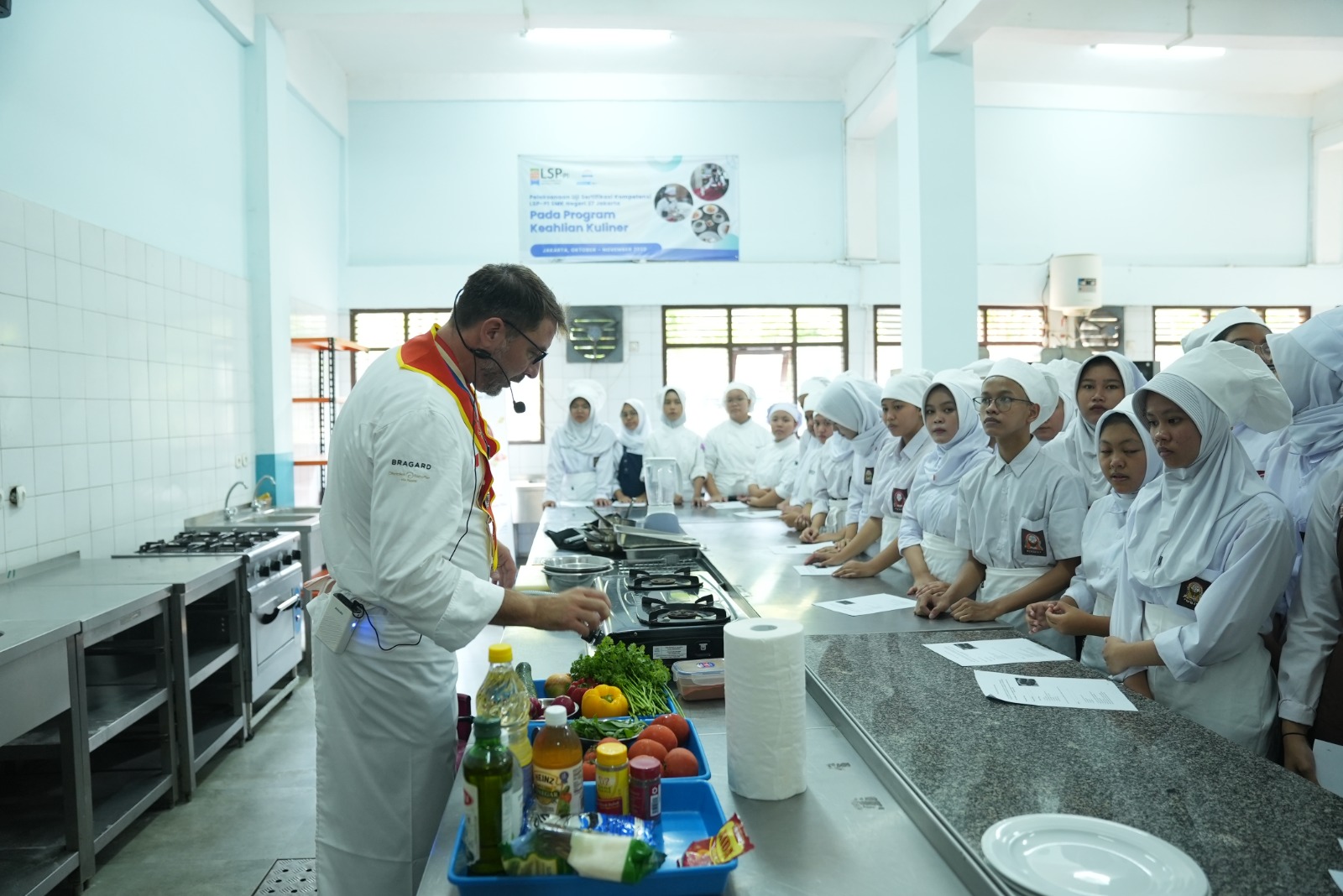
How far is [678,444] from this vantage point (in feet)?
20.9

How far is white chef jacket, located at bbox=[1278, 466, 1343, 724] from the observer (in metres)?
1.85

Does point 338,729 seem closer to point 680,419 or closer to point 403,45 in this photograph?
point 680,419

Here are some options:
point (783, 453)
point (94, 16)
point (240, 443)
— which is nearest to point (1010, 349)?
point (783, 453)

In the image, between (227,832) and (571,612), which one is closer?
(571,612)

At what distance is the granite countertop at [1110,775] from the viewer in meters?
1.11

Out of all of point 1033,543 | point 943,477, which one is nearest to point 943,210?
point 943,477

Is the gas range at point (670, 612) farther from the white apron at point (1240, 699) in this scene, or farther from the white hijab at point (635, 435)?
the white hijab at point (635, 435)

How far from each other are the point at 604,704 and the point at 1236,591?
132 cm

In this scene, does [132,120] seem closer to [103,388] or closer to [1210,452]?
[103,388]

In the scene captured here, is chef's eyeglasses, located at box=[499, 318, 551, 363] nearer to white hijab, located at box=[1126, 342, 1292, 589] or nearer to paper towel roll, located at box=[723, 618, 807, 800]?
paper towel roll, located at box=[723, 618, 807, 800]

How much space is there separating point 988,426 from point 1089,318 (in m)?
6.97

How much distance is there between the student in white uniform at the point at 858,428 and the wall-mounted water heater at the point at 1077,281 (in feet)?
16.9

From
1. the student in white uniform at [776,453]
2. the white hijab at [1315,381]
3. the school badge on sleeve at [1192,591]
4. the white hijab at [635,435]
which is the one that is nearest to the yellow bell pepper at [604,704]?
the school badge on sleeve at [1192,591]

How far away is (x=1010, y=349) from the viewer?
28.6 feet
